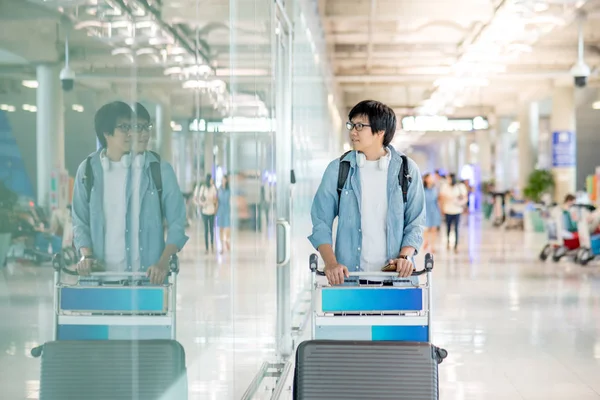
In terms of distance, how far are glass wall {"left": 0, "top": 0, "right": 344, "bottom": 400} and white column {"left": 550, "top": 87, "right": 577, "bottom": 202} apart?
2244 centimetres

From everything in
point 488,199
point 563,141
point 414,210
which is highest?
point 563,141

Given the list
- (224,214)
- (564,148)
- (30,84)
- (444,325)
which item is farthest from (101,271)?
(564,148)

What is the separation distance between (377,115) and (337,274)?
2.18ft

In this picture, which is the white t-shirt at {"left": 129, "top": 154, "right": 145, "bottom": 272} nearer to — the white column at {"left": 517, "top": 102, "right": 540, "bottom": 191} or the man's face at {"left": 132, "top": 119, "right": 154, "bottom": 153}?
the man's face at {"left": 132, "top": 119, "right": 154, "bottom": 153}

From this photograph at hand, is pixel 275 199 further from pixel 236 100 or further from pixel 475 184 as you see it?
pixel 475 184

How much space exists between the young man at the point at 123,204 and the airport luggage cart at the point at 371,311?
0.95 m

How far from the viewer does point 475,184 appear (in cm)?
4566

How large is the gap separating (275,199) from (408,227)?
2.18 meters

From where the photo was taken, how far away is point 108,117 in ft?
5.69

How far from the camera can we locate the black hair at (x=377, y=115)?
3.41 m

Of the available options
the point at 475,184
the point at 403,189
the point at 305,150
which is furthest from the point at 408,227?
the point at 475,184

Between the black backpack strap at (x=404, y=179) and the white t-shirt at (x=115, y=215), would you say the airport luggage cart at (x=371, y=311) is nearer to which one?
the black backpack strap at (x=404, y=179)

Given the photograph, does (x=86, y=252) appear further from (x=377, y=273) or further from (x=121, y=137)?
(x=377, y=273)

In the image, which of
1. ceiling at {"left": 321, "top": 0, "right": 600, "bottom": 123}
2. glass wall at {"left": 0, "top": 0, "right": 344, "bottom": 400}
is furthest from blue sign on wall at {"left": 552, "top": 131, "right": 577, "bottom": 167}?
glass wall at {"left": 0, "top": 0, "right": 344, "bottom": 400}
